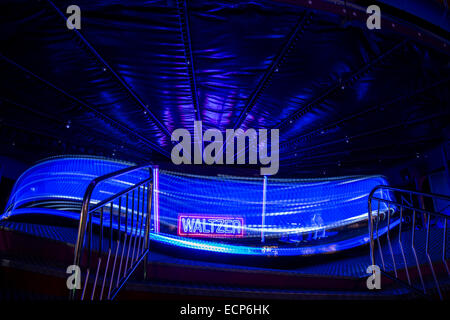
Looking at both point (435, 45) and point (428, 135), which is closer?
point (435, 45)

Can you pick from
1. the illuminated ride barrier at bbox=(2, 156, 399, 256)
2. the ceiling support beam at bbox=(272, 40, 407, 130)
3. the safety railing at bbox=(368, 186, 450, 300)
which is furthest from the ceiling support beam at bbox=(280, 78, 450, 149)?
the safety railing at bbox=(368, 186, 450, 300)

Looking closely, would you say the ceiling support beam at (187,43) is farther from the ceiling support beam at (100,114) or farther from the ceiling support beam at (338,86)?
the ceiling support beam at (100,114)

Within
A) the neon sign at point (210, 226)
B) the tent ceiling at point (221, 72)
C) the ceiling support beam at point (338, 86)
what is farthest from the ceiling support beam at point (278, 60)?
the neon sign at point (210, 226)

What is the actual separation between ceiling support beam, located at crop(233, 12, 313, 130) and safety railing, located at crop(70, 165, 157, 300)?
2480 millimetres

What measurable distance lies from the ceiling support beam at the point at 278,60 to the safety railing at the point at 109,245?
8.14 feet

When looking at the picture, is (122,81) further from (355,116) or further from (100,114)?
(355,116)

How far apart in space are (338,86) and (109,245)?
15.1ft

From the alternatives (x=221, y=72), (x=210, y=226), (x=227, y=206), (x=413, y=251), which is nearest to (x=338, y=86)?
(x=221, y=72)

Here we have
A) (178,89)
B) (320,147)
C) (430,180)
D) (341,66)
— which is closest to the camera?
(341,66)

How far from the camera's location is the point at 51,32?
152 inches

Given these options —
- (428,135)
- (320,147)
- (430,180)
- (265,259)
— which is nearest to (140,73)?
(265,259)
